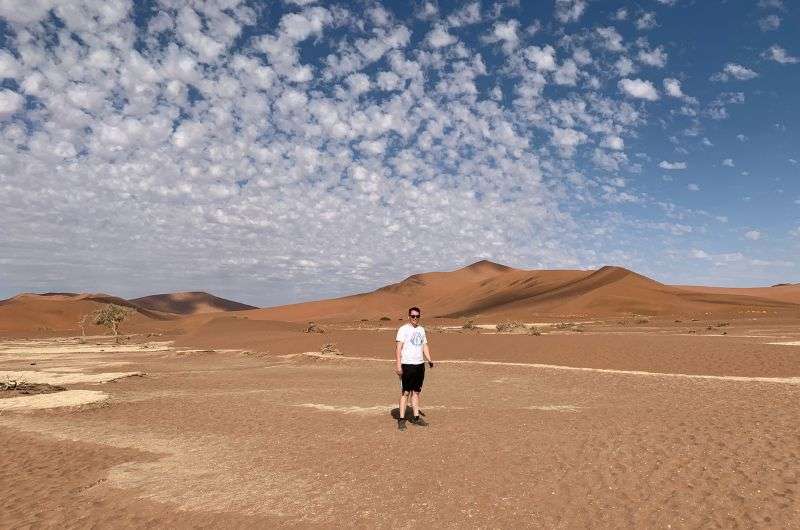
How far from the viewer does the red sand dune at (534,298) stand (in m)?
70.6

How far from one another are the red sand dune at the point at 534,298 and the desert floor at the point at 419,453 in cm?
5150

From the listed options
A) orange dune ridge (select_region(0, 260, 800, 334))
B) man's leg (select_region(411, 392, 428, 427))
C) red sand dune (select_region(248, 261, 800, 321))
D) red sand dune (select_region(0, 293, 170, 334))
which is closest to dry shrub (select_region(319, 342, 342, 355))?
man's leg (select_region(411, 392, 428, 427))

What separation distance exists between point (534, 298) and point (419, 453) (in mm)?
83192

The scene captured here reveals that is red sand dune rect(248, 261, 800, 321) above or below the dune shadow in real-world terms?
above

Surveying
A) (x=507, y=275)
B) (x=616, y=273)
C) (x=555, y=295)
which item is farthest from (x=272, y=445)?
(x=507, y=275)

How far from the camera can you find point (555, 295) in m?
86.9

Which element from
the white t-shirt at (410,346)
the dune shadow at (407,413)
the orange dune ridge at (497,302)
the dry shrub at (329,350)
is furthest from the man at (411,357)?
the orange dune ridge at (497,302)

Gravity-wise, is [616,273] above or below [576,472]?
above

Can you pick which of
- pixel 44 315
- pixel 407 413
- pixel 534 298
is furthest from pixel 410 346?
pixel 44 315

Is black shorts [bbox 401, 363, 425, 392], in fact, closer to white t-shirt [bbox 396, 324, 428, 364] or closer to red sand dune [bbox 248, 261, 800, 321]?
white t-shirt [bbox 396, 324, 428, 364]

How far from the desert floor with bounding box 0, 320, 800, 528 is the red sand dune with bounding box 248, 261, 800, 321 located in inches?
2027

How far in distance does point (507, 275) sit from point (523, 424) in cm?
11560

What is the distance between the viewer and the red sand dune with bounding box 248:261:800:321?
7062cm

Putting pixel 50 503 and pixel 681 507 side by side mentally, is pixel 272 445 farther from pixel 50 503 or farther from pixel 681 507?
pixel 681 507
